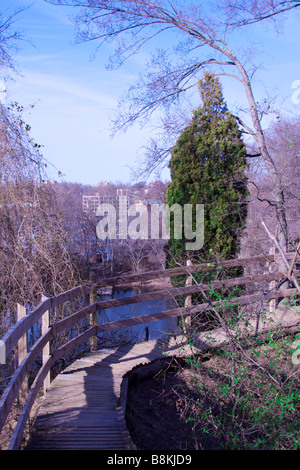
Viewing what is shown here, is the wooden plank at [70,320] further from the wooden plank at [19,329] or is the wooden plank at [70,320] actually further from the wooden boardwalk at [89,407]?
the wooden boardwalk at [89,407]

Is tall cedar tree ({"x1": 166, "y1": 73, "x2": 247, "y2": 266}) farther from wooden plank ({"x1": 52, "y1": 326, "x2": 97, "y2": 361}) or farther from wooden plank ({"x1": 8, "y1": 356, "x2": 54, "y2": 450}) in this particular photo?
wooden plank ({"x1": 8, "y1": 356, "x2": 54, "y2": 450})

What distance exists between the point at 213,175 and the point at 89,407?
6706 mm

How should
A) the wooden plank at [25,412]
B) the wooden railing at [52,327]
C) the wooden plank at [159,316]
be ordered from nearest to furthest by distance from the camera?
the wooden plank at [25,412] → the wooden railing at [52,327] → the wooden plank at [159,316]

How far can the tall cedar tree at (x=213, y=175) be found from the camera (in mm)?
9094

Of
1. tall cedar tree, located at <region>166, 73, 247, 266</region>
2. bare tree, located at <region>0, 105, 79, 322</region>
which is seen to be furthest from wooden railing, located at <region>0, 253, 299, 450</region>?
tall cedar tree, located at <region>166, 73, 247, 266</region>

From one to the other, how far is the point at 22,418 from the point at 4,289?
314 centimetres

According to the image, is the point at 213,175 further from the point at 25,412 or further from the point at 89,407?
the point at 25,412

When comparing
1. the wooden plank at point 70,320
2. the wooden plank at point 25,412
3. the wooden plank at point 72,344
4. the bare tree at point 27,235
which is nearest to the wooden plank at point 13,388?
the wooden plank at point 25,412

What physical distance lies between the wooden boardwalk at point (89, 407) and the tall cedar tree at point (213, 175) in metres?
4.35

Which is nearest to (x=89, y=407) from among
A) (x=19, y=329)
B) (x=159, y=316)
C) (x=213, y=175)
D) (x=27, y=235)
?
(x=19, y=329)

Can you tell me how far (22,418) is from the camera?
279 cm

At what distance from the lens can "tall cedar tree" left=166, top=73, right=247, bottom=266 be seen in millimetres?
9094

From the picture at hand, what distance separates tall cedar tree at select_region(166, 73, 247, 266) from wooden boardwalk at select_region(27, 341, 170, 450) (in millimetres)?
4352

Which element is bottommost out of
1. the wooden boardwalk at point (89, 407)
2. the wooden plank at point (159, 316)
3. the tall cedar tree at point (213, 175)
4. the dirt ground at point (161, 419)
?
the dirt ground at point (161, 419)
